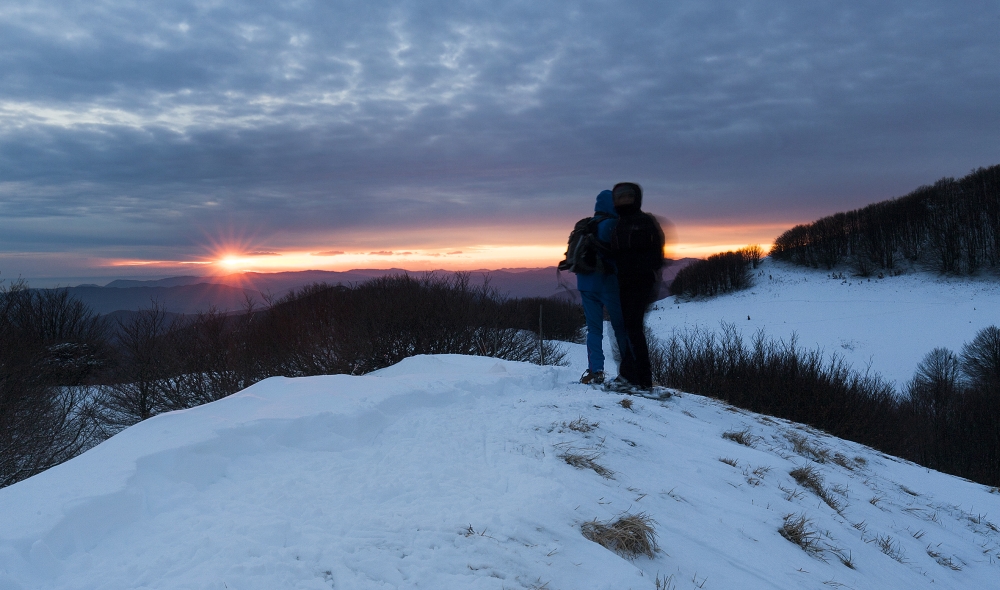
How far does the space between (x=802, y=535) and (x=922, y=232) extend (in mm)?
69941

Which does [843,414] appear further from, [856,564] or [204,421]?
[204,421]

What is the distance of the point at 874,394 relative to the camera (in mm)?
20406

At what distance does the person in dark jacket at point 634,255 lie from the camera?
5859 millimetres

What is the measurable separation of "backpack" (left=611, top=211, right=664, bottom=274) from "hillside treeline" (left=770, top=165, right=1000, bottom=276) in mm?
60434

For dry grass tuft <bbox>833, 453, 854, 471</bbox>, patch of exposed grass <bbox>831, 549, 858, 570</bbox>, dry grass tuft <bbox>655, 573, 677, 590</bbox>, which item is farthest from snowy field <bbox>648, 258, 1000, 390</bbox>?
dry grass tuft <bbox>655, 573, 677, 590</bbox>

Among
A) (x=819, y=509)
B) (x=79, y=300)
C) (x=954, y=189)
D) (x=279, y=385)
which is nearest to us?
(x=819, y=509)

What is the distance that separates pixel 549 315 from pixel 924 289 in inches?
1365

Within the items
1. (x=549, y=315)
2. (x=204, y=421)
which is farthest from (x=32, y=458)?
(x=549, y=315)

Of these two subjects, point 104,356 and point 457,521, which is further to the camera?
point 104,356

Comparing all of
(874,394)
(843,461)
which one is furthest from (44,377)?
(874,394)

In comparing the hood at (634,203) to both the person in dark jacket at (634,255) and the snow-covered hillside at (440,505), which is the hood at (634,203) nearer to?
the person in dark jacket at (634,255)

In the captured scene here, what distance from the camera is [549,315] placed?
44281 mm

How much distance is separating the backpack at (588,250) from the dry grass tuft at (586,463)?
298cm

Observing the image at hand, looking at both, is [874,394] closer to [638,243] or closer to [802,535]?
[638,243]
